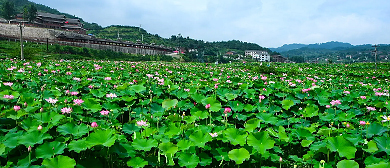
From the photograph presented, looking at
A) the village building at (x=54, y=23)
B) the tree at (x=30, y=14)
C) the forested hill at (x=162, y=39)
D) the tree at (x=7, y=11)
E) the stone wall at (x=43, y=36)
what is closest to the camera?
the stone wall at (x=43, y=36)

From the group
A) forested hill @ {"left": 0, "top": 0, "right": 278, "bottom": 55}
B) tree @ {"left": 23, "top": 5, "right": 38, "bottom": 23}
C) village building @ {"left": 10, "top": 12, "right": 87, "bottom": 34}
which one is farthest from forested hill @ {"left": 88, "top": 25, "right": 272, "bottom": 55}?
tree @ {"left": 23, "top": 5, "right": 38, "bottom": 23}

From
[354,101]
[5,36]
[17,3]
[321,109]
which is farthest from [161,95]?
[17,3]

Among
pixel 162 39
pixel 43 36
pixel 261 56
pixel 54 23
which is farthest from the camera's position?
pixel 162 39

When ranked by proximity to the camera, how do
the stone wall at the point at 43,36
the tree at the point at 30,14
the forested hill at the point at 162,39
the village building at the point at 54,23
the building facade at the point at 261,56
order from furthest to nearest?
the building facade at the point at 261,56, the forested hill at the point at 162,39, the village building at the point at 54,23, the tree at the point at 30,14, the stone wall at the point at 43,36

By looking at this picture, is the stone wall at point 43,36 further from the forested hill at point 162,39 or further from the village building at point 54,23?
the forested hill at point 162,39

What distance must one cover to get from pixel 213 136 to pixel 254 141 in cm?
39

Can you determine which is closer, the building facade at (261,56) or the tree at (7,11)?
the tree at (7,11)

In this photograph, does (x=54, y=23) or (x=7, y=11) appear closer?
(x=54, y=23)

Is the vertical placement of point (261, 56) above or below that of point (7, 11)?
below

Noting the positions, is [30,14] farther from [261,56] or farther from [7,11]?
[261,56]

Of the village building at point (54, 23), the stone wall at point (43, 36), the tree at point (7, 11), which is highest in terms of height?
the tree at point (7, 11)

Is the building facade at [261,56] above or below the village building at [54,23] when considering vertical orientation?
below

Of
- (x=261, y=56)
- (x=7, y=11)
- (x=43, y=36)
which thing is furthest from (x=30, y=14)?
(x=261, y=56)

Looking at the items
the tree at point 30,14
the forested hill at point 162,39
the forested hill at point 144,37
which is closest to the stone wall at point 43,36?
the tree at point 30,14
